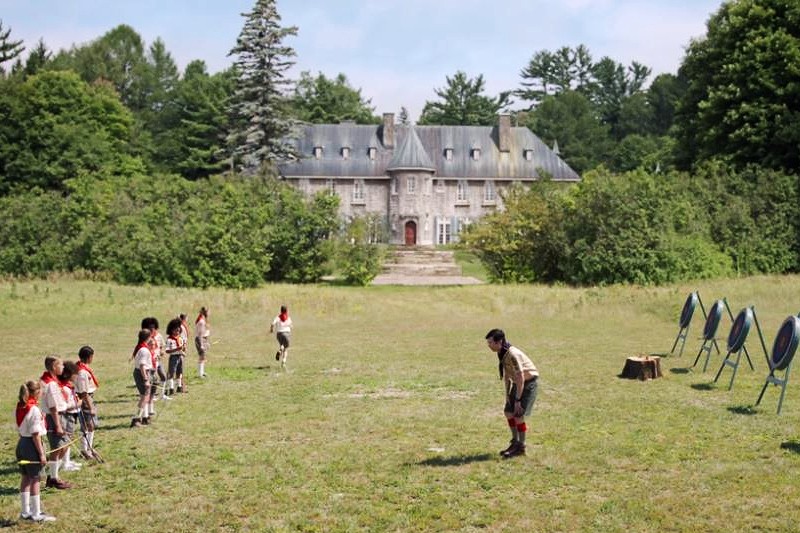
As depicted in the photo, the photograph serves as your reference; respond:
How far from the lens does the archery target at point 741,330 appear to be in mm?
16688

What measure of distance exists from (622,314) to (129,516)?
24.5m

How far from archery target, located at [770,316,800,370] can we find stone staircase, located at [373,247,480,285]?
32540 mm

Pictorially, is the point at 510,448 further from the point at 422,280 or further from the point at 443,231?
the point at 443,231

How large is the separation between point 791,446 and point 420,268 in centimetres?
4204

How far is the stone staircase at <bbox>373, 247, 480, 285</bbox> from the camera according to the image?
48.7m

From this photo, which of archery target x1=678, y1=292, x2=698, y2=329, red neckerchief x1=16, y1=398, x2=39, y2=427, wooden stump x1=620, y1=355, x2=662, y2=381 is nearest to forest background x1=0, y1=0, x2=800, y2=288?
archery target x1=678, y1=292, x2=698, y2=329

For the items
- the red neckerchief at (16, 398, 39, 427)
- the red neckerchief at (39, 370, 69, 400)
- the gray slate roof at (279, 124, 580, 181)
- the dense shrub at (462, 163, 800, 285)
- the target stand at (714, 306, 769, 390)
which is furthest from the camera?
the gray slate roof at (279, 124, 580, 181)

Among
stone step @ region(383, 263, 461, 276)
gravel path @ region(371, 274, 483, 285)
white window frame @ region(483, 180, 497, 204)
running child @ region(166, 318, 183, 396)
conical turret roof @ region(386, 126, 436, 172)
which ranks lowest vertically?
running child @ region(166, 318, 183, 396)

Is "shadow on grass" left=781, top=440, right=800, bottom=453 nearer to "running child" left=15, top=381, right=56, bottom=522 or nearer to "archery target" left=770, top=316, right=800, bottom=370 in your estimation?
"archery target" left=770, top=316, right=800, bottom=370

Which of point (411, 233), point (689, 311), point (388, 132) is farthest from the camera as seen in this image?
point (388, 132)

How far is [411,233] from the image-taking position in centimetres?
7131

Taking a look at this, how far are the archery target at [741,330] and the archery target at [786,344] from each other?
1.84m

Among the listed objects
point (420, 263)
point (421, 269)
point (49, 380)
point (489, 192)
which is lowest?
point (49, 380)

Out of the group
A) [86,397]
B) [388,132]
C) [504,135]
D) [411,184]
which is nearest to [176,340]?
[86,397]
